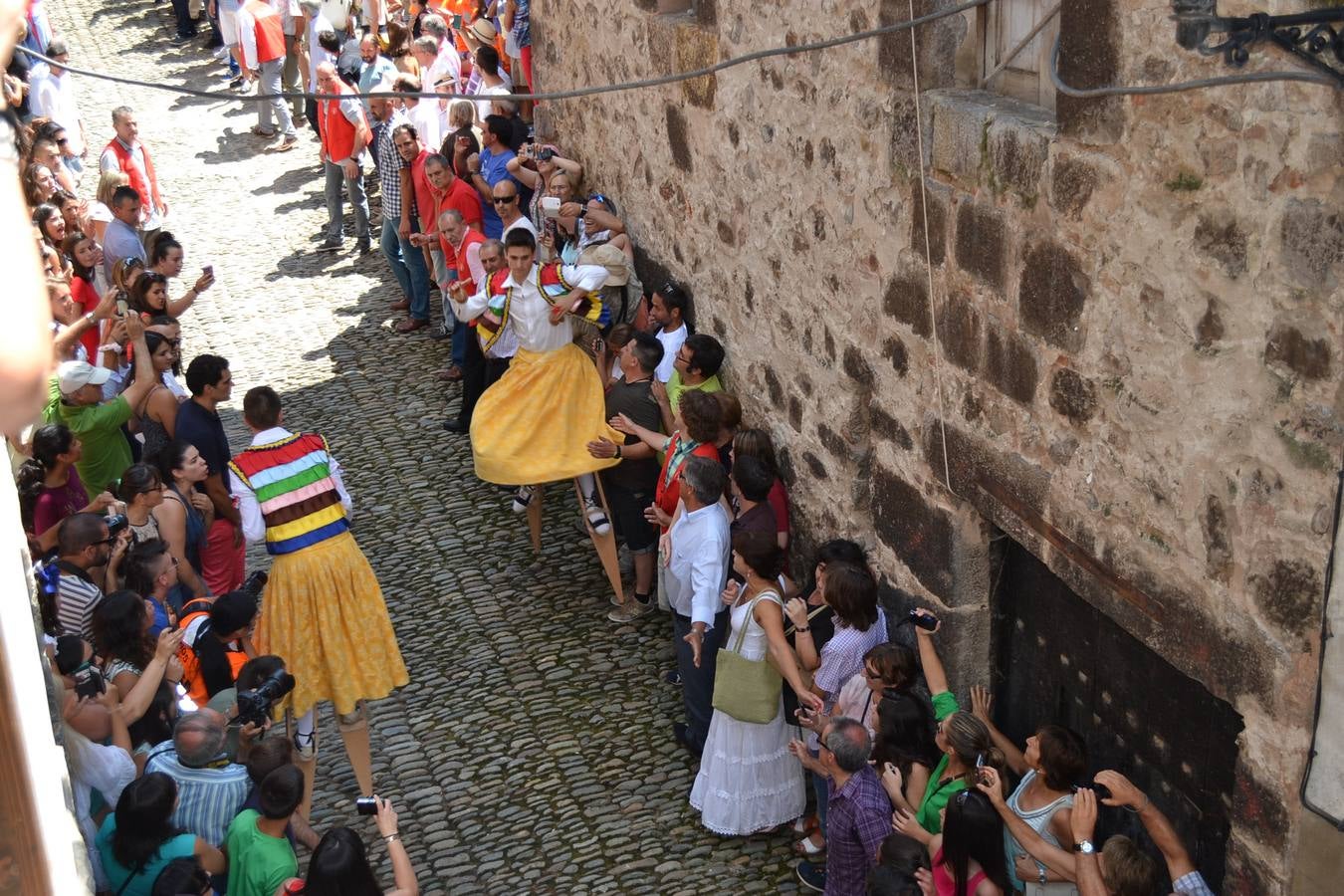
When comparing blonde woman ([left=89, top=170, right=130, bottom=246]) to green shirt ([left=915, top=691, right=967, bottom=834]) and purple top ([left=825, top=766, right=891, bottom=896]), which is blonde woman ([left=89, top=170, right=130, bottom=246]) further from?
green shirt ([left=915, top=691, right=967, bottom=834])

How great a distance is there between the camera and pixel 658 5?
26.4ft

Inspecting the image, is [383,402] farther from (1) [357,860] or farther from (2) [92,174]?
(2) [92,174]

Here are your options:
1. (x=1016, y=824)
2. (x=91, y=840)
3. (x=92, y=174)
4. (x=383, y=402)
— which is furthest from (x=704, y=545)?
(x=92, y=174)

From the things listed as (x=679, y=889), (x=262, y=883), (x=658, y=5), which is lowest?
(x=679, y=889)

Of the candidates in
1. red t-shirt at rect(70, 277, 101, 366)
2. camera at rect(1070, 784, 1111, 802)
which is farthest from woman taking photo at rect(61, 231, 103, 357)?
camera at rect(1070, 784, 1111, 802)

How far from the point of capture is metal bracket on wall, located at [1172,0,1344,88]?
3.24 metres

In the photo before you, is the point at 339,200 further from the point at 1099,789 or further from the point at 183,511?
the point at 1099,789

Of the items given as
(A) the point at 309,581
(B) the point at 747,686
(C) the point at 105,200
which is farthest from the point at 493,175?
(B) the point at 747,686

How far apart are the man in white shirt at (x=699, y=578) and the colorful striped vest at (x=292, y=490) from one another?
1.54m

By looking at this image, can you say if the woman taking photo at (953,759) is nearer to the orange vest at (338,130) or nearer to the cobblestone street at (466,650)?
the cobblestone street at (466,650)

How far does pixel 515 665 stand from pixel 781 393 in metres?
2.00

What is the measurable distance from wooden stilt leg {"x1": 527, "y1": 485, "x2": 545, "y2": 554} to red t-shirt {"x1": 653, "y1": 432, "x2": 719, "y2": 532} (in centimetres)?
129

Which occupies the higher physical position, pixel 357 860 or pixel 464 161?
pixel 464 161

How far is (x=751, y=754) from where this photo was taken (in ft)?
20.3
